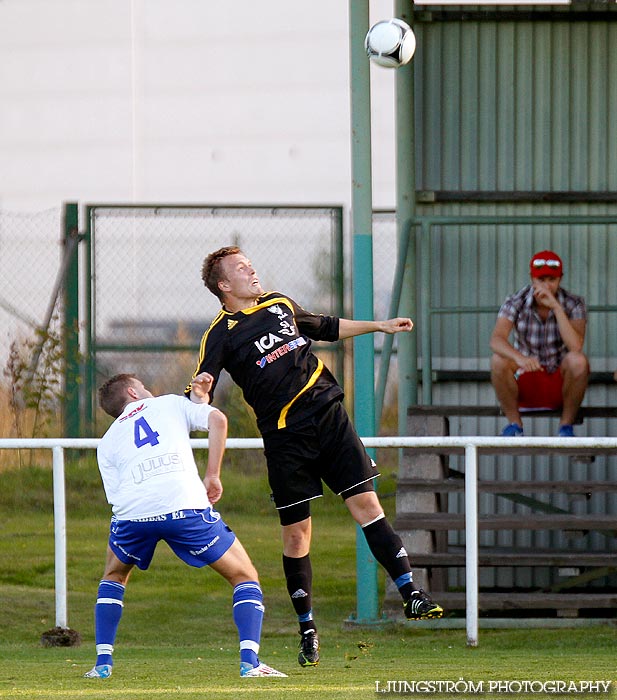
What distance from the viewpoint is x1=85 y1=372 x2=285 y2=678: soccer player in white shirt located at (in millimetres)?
6383

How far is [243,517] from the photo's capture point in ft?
44.9

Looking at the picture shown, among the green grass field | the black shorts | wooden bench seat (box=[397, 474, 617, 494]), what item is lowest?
the green grass field

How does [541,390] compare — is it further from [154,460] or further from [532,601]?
[154,460]

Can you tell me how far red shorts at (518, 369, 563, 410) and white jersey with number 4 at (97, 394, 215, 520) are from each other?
14.3 feet

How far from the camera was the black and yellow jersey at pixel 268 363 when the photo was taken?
273 inches

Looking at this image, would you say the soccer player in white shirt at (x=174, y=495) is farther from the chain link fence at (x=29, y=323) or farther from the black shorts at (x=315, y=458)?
the chain link fence at (x=29, y=323)

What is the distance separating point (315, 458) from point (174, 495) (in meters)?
0.85

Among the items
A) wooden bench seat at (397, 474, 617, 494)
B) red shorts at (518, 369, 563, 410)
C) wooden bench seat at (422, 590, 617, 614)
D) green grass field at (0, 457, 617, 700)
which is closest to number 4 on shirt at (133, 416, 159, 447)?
green grass field at (0, 457, 617, 700)

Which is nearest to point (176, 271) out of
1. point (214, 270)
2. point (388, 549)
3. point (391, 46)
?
point (391, 46)

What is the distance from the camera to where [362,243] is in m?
9.45

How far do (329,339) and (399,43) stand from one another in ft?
8.52

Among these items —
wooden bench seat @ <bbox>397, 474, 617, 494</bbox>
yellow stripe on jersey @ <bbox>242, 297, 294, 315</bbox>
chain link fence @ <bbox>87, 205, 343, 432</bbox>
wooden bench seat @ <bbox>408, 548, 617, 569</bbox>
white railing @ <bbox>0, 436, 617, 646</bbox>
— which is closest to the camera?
yellow stripe on jersey @ <bbox>242, 297, 294, 315</bbox>

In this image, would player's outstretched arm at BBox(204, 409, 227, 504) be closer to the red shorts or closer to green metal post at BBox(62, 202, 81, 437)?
the red shorts

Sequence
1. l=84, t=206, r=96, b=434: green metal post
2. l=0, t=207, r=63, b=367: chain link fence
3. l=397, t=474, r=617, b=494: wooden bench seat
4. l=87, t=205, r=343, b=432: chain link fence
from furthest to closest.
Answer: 1. l=0, t=207, r=63, b=367: chain link fence
2. l=87, t=205, r=343, b=432: chain link fence
3. l=84, t=206, r=96, b=434: green metal post
4. l=397, t=474, r=617, b=494: wooden bench seat
